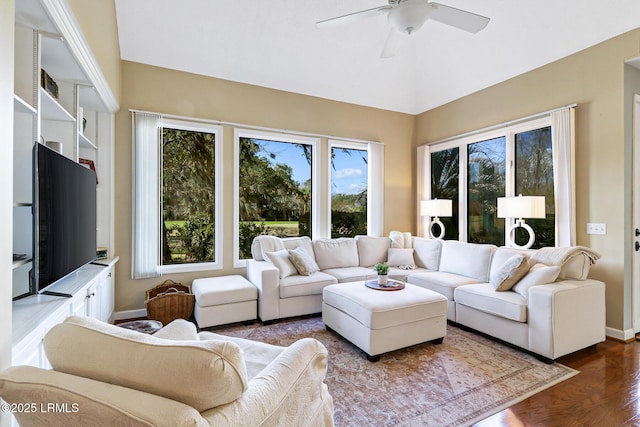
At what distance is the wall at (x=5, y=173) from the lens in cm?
106

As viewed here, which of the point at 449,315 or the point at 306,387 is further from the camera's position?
the point at 449,315

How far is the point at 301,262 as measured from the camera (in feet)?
12.7

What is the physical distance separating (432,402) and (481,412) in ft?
0.97

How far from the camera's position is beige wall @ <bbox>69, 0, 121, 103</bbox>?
2127 mm

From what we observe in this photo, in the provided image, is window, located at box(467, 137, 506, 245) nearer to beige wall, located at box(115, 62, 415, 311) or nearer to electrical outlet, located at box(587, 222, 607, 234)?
electrical outlet, located at box(587, 222, 607, 234)

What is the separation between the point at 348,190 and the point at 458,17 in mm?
3108

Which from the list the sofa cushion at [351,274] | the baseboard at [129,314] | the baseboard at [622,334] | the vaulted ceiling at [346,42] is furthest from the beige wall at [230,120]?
the baseboard at [622,334]

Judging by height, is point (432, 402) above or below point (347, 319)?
below

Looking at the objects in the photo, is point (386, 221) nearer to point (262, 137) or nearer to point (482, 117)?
point (482, 117)

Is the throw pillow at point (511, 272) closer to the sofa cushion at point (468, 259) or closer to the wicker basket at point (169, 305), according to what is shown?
the sofa cushion at point (468, 259)

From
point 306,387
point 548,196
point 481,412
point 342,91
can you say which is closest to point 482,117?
point 548,196

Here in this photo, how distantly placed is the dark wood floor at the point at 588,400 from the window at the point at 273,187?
3400 millimetres

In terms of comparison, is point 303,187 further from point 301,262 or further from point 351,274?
point 351,274

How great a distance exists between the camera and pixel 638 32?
3012 millimetres
